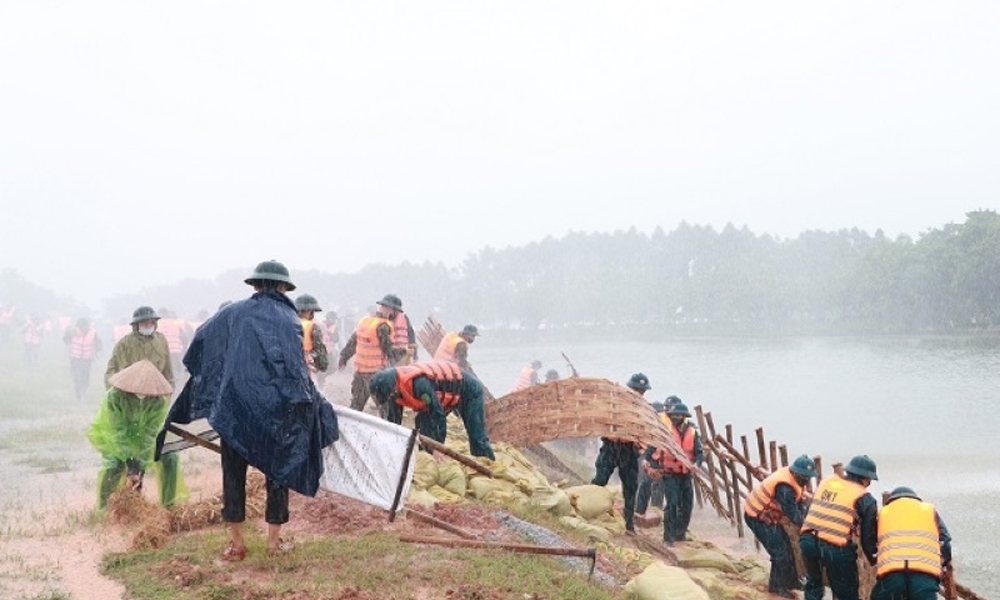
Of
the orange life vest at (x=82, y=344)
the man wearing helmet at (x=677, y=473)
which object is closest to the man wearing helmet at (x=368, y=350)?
the man wearing helmet at (x=677, y=473)

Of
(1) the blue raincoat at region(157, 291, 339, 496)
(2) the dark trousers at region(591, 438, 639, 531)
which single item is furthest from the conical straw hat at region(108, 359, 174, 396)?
(2) the dark trousers at region(591, 438, 639, 531)

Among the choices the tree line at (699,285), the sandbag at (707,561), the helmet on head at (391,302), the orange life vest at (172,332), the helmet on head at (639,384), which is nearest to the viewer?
the sandbag at (707,561)

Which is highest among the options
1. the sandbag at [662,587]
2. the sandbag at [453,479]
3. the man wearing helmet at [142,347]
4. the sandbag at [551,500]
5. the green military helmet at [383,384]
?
the man wearing helmet at [142,347]

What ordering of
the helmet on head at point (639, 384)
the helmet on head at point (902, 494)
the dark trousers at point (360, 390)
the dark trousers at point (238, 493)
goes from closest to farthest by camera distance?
the dark trousers at point (238, 493)
the helmet on head at point (902, 494)
the helmet on head at point (639, 384)
the dark trousers at point (360, 390)

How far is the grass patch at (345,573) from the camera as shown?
4.37 m

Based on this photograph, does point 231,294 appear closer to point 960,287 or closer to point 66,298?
point 66,298

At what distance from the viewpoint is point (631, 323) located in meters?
53.5

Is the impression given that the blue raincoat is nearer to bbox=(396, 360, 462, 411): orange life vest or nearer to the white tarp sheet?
the white tarp sheet

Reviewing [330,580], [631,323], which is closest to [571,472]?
[330,580]

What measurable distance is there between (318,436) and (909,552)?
167 inches

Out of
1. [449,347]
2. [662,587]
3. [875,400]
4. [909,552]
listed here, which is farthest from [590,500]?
[875,400]

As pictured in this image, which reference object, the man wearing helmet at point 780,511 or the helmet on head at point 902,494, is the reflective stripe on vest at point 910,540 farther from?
the man wearing helmet at point 780,511

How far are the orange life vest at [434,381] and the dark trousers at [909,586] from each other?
3.83m

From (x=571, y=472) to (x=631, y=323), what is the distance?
137ft
